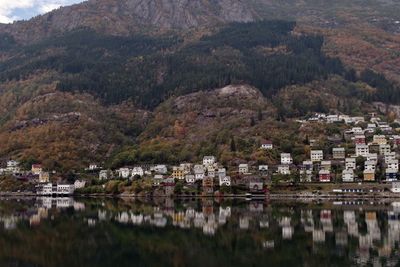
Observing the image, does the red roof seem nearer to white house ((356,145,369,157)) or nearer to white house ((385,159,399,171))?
white house ((356,145,369,157))

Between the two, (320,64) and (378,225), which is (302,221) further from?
(320,64)

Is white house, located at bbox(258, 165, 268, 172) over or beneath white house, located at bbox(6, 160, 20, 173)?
beneath

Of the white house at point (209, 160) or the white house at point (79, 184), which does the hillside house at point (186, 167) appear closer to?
the white house at point (209, 160)

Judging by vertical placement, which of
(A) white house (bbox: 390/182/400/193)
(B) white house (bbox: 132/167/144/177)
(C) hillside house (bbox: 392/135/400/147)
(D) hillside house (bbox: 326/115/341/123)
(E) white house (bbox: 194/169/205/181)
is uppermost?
(D) hillside house (bbox: 326/115/341/123)

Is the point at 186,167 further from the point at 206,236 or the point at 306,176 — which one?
the point at 206,236

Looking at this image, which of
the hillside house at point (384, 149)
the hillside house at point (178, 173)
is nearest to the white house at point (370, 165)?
the hillside house at point (384, 149)

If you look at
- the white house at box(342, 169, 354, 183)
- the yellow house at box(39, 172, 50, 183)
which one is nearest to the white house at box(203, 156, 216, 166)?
the white house at box(342, 169, 354, 183)
